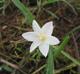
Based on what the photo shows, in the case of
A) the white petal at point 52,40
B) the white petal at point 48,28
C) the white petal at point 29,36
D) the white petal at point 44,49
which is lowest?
the white petal at point 44,49

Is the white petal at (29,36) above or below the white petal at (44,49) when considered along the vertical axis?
above

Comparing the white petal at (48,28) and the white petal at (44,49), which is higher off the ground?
the white petal at (48,28)

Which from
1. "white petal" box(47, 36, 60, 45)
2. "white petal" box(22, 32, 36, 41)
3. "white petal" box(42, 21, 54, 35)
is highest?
"white petal" box(42, 21, 54, 35)

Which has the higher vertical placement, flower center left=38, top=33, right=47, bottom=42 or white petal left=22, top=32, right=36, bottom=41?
white petal left=22, top=32, right=36, bottom=41

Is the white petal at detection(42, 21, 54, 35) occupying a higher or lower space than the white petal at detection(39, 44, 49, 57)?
higher

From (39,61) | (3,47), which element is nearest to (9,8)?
(3,47)

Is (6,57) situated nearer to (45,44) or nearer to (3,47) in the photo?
(3,47)

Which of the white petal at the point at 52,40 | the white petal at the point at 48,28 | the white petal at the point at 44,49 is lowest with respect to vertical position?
the white petal at the point at 44,49

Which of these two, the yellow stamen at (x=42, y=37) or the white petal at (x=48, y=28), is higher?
the white petal at (x=48, y=28)
